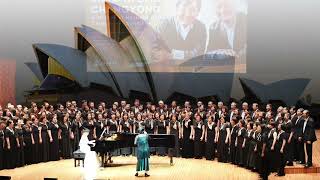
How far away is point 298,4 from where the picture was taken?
21203 mm

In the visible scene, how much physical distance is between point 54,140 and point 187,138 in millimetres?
3927

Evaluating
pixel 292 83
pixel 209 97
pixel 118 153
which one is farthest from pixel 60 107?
pixel 292 83

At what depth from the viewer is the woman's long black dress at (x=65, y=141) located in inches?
712

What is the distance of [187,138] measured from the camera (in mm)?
18297

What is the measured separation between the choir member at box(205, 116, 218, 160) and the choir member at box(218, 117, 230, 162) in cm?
30

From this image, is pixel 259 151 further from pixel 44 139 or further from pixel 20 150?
pixel 20 150

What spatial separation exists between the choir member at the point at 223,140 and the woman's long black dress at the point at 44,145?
4.97m

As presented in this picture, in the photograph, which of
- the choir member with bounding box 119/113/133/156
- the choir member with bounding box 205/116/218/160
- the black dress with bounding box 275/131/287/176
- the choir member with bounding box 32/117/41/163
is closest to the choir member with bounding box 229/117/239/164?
the choir member with bounding box 205/116/218/160

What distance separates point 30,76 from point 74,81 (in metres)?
1.64

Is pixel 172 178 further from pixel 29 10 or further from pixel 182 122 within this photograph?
pixel 29 10

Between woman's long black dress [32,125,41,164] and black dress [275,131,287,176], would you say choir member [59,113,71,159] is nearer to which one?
woman's long black dress [32,125,41,164]

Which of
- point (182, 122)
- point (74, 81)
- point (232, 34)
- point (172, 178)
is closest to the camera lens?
point (172, 178)

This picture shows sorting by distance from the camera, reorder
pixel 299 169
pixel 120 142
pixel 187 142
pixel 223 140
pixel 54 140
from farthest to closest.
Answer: pixel 187 142
pixel 54 140
pixel 223 140
pixel 120 142
pixel 299 169

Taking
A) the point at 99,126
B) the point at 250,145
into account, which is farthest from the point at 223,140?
the point at 99,126
